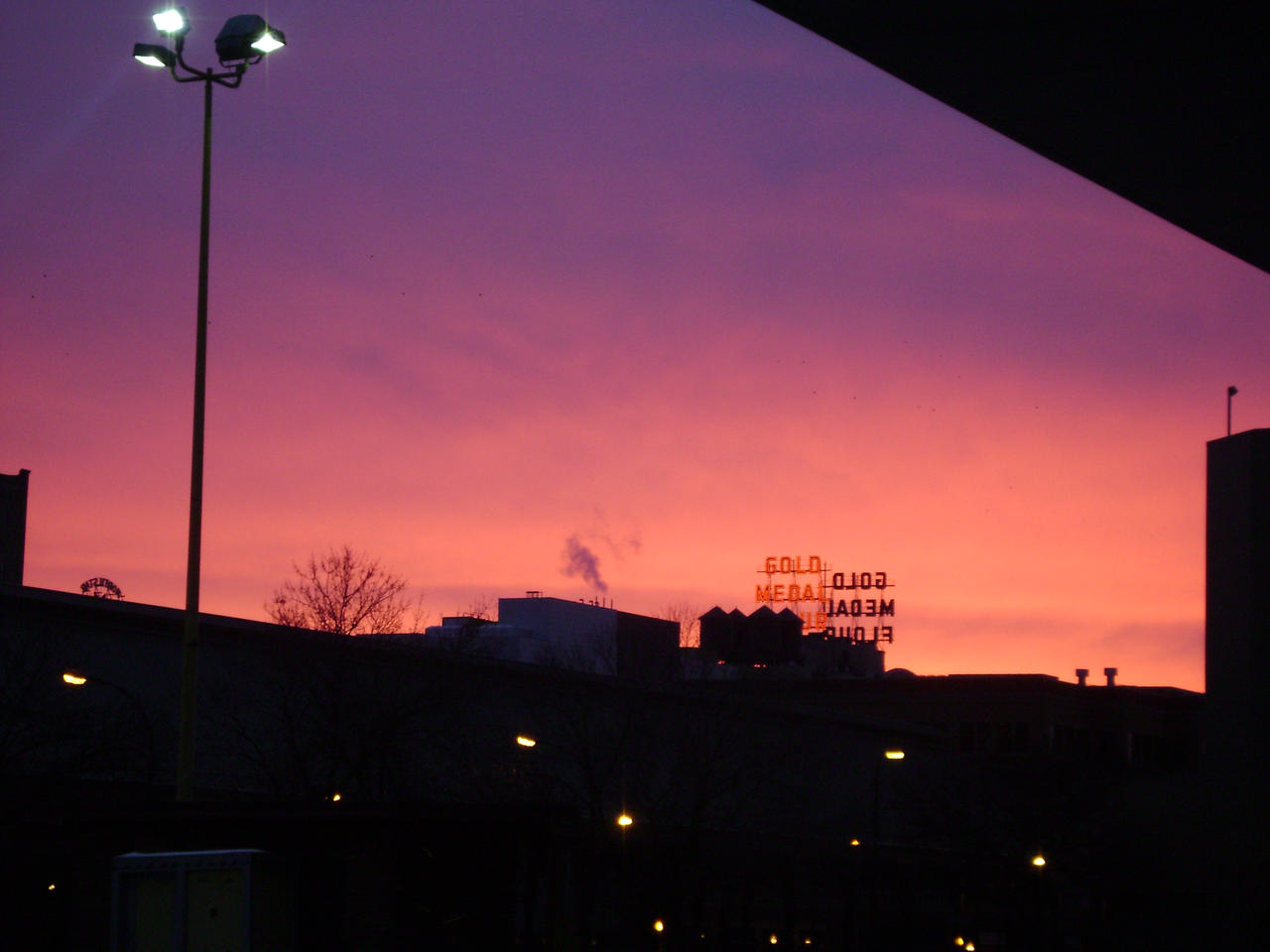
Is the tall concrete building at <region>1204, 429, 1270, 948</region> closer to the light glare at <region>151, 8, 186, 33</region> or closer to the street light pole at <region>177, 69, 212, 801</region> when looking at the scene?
the street light pole at <region>177, 69, 212, 801</region>

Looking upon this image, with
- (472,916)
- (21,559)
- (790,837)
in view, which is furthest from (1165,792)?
(21,559)

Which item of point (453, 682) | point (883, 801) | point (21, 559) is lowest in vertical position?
point (883, 801)

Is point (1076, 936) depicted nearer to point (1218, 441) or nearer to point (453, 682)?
point (1218, 441)

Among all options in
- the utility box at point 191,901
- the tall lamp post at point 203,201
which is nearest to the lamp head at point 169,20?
the tall lamp post at point 203,201

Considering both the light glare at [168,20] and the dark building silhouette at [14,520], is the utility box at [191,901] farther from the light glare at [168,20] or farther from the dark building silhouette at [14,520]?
the dark building silhouette at [14,520]

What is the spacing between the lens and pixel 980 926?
64938mm

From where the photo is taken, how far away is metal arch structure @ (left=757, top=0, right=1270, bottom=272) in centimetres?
859

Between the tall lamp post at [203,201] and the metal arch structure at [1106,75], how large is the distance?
687 inches

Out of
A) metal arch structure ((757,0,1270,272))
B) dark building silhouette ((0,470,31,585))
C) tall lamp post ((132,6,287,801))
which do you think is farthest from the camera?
dark building silhouette ((0,470,31,585))

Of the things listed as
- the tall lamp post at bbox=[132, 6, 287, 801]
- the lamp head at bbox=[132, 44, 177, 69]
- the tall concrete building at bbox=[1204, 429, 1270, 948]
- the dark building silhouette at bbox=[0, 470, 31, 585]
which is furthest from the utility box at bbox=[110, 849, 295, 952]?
the dark building silhouette at bbox=[0, 470, 31, 585]

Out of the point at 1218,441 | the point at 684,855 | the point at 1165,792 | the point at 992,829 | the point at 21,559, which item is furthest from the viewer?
the point at 21,559

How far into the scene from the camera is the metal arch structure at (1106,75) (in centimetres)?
859

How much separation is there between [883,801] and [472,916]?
180ft

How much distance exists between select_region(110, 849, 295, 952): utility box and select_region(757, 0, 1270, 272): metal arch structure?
33.2ft
